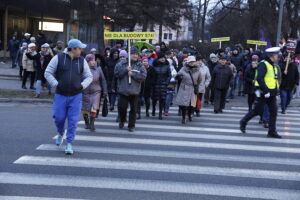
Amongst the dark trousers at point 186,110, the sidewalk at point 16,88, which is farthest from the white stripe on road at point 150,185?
the sidewalk at point 16,88

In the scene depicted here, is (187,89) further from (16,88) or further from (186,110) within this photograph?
(16,88)

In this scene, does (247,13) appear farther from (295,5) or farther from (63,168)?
(63,168)

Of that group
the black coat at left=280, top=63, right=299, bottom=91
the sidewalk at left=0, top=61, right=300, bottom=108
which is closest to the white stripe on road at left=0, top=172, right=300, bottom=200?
the black coat at left=280, top=63, right=299, bottom=91

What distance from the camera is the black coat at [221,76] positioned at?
1487 centimetres

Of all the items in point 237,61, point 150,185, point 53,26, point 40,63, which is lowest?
point 150,185

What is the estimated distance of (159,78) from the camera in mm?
13383

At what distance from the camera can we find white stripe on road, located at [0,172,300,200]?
6.32 meters

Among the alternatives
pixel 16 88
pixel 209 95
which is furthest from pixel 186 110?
pixel 16 88

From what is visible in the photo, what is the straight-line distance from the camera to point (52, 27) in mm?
44906

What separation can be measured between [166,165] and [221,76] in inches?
300

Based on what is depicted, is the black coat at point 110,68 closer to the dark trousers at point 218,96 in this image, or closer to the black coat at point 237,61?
the dark trousers at point 218,96

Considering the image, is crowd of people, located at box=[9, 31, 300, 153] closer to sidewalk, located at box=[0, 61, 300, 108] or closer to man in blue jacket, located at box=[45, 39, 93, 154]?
man in blue jacket, located at box=[45, 39, 93, 154]

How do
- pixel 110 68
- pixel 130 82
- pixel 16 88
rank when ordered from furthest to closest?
1. pixel 16 88
2. pixel 110 68
3. pixel 130 82

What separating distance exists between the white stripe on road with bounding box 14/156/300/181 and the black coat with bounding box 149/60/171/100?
18.5 feet
